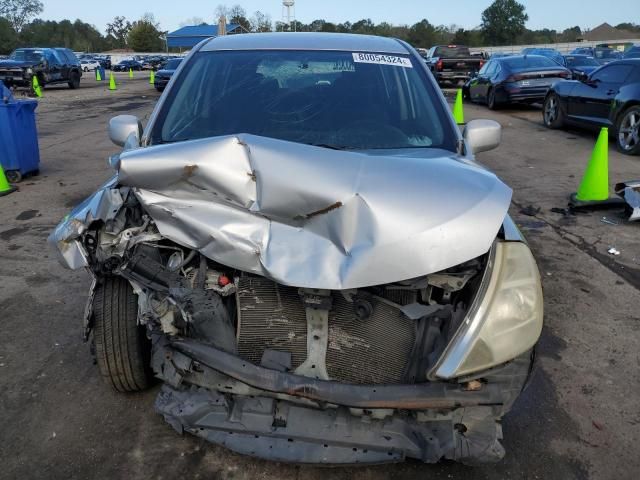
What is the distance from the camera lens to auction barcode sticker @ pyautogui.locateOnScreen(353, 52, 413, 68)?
145 inches

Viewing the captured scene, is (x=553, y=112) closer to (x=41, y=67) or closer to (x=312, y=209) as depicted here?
(x=312, y=209)

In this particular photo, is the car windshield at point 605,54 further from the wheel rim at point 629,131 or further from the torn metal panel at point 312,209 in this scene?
the torn metal panel at point 312,209

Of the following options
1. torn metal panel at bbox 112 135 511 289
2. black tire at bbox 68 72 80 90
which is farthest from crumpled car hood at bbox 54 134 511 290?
black tire at bbox 68 72 80 90

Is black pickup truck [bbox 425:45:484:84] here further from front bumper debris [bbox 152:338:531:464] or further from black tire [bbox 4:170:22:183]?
front bumper debris [bbox 152:338:531:464]

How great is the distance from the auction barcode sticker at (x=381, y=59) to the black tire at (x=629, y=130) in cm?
762

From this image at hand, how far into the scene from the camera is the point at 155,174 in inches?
94.2

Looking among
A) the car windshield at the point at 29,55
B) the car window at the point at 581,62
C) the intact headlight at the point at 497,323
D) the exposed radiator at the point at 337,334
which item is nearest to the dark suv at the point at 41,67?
the car windshield at the point at 29,55

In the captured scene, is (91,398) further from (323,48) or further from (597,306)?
(597,306)

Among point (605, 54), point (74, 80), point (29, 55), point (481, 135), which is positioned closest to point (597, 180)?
point (481, 135)

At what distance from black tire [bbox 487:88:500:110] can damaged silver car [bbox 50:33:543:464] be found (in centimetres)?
1506

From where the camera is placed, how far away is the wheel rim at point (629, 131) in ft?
31.5

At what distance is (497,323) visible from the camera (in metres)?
2.21

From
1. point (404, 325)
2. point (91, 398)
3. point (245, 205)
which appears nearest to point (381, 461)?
point (404, 325)

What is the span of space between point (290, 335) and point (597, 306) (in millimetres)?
3013
